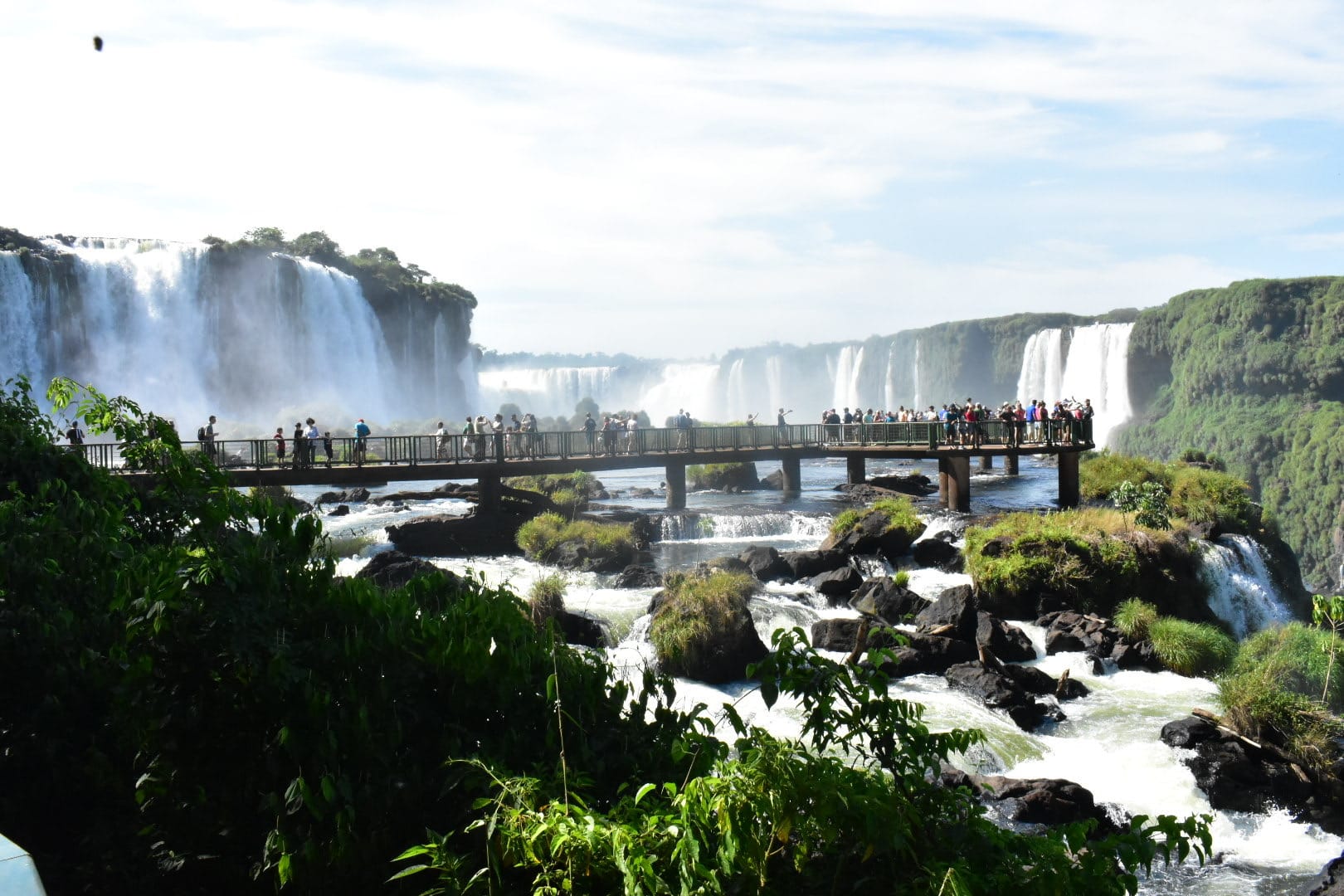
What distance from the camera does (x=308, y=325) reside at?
6284 cm

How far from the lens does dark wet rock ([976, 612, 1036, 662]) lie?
16.6 m

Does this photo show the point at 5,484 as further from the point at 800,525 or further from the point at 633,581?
the point at 800,525

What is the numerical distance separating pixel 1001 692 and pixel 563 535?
12129 millimetres

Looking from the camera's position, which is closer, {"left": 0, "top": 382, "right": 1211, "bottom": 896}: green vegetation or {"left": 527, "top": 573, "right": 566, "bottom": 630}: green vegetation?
{"left": 0, "top": 382, "right": 1211, "bottom": 896}: green vegetation

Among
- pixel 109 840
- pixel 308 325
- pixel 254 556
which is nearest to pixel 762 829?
pixel 254 556

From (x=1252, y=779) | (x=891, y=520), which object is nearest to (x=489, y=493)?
(x=891, y=520)

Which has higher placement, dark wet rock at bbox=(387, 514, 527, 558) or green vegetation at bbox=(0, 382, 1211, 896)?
green vegetation at bbox=(0, 382, 1211, 896)

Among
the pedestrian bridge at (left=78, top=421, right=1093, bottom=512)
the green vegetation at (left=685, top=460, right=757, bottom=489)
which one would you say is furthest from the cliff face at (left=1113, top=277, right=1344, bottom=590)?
the pedestrian bridge at (left=78, top=421, right=1093, bottom=512)

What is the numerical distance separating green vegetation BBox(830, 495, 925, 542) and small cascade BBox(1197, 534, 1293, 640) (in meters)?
5.55

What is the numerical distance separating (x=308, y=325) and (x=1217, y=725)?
58.0 meters

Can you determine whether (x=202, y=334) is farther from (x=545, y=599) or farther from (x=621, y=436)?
(x=545, y=599)

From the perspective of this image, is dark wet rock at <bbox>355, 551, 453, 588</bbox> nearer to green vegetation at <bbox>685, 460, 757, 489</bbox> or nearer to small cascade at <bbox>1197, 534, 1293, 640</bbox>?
small cascade at <bbox>1197, 534, 1293, 640</bbox>

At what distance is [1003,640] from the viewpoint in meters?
16.7

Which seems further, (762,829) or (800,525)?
(800,525)
